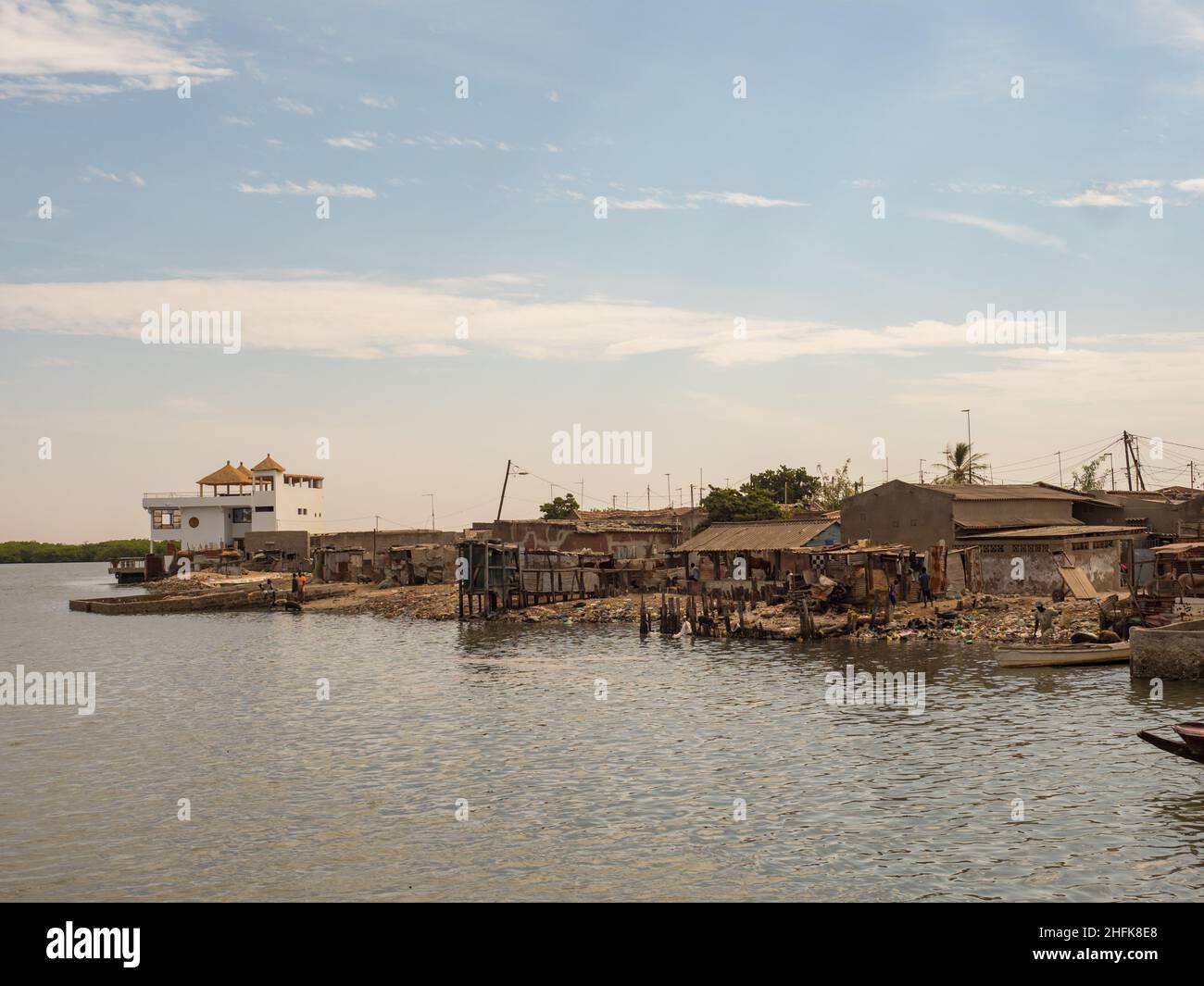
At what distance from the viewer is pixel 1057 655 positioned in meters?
33.5

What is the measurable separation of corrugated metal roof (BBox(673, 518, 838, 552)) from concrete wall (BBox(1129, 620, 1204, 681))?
75.0ft

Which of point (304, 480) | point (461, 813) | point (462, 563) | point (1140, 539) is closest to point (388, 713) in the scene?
point (461, 813)

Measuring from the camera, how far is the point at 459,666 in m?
41.2

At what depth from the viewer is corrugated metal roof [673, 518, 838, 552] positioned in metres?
53.2

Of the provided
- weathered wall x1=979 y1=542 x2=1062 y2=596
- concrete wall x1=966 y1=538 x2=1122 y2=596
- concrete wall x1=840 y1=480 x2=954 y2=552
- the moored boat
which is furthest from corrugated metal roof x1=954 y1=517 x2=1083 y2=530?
the moored boat

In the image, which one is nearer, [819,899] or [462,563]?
[819,899]

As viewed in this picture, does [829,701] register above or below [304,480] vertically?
below

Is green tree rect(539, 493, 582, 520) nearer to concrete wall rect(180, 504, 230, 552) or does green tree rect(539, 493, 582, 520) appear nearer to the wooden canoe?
concrete wall rect(180, 504, 230, 552)

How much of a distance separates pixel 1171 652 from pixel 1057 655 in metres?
4.29

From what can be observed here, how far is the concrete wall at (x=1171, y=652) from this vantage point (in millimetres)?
29328

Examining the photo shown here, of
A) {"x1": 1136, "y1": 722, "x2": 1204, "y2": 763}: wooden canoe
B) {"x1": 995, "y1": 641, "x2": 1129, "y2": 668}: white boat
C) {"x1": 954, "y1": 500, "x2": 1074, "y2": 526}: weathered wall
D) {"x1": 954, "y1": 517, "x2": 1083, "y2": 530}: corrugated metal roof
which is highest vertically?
{"x1": 954, "y1": 500, "x2": 1074, "y2": 526}: weathered wall
